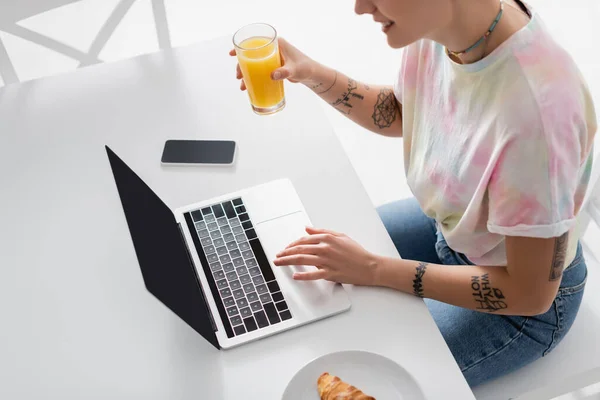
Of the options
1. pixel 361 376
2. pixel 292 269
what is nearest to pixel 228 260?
pixel 292 269

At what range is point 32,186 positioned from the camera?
1.44 m

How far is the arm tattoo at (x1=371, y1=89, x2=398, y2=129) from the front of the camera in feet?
4.96

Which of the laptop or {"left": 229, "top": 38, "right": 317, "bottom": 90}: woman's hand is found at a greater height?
{"left": 229, "top": 38, "right": 317, "bottom": 90}: woman's hand

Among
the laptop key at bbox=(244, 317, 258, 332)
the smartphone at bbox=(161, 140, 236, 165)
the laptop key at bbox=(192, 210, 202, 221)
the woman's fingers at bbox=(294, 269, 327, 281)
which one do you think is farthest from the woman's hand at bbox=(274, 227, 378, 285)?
the smartphone at bbox=(161, 140, 236, 165)

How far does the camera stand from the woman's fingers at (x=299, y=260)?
3.87ft

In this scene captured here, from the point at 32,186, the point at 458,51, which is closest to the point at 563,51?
the point at 458,51

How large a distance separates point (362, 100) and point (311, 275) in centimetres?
49

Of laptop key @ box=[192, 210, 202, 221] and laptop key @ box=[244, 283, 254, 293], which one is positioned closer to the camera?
laptop key @ box=[244, 283, 254, 293]

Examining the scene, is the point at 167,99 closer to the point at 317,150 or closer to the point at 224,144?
the point at 224,144

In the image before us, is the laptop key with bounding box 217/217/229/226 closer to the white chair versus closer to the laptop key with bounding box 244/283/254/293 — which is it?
the laptop key with bounding box 244/283/254/293

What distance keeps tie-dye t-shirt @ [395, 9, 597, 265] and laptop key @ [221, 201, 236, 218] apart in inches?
15.4

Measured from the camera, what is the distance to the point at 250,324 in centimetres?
114

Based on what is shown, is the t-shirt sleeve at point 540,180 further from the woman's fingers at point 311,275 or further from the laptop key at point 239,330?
the laptop key at point 239,330

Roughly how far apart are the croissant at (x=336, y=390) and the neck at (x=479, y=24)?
574 mm
